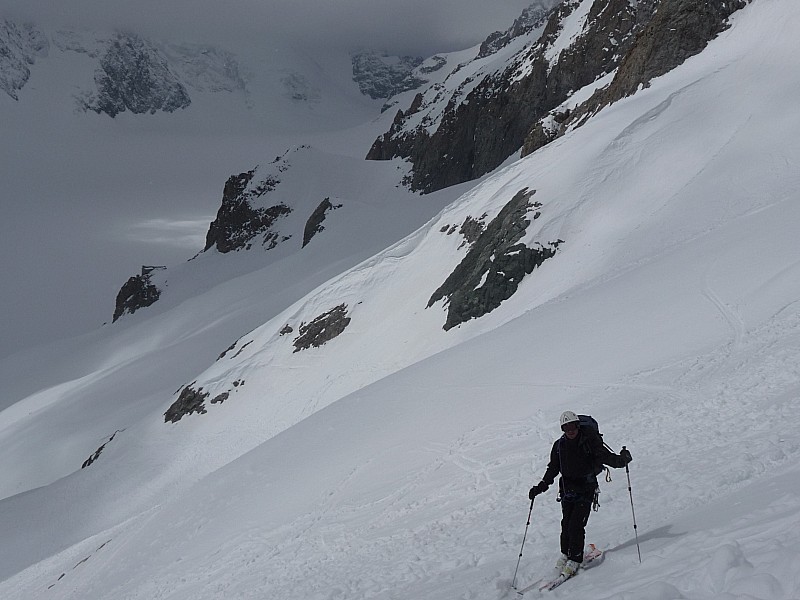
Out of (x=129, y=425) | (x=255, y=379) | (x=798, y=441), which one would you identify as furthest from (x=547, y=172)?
(x=129, y=425)

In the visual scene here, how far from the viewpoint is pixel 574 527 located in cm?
709

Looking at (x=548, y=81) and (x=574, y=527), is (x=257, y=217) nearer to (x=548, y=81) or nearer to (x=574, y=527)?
(x=548, y=81)

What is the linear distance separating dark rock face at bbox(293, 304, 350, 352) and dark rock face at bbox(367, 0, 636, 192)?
126ft

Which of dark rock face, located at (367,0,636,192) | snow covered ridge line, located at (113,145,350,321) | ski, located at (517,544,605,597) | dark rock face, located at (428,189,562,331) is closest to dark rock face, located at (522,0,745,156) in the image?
dark rock face, located at (428,189,562,331)

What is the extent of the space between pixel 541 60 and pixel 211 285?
5097 cm

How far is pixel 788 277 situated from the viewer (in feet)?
48.8

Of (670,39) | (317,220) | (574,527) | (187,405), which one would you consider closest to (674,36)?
(670,39)

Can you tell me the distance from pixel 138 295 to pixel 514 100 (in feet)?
194

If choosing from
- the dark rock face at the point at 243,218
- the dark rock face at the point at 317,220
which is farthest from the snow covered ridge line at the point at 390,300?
the dark rock face at the point at 243,218

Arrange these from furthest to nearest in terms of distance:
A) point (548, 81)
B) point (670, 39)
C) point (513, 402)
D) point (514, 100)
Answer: point (514, 100) → point (548, 81) → point (670, 39) → point (513, 402)

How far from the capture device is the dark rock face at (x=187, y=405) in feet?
122

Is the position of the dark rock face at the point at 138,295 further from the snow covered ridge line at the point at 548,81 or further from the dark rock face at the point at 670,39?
the dark rock face at the point at 670,39

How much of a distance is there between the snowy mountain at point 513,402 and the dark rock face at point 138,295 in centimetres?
4330

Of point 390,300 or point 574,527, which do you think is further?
point 390,300
